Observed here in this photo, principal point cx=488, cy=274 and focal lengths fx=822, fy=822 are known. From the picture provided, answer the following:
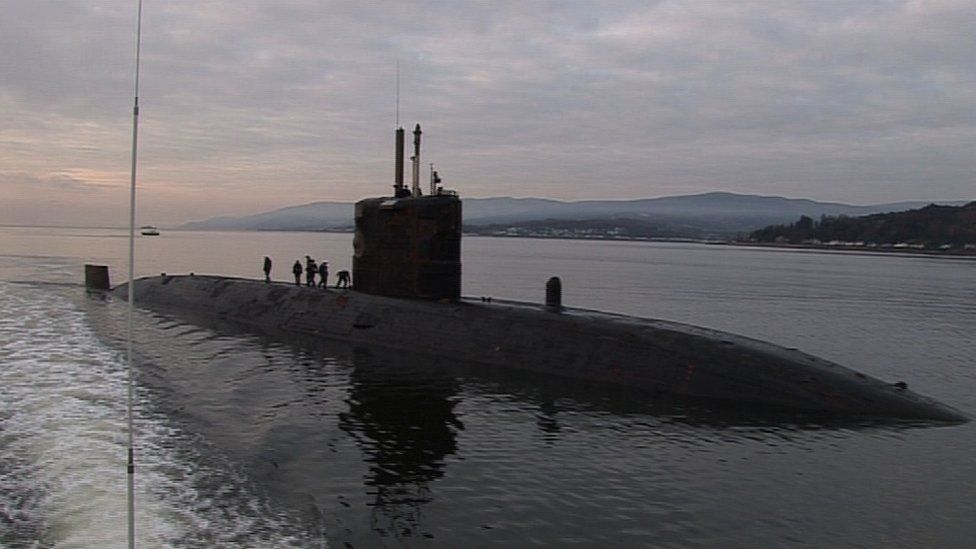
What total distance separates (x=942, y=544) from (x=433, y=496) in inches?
239

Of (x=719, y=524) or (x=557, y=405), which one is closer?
(x=719, y=524)

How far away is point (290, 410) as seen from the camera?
A: 1506 cm

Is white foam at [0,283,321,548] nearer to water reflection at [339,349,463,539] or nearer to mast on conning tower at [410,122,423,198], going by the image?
water reflection at [339,349,463,539]

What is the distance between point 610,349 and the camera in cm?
1761

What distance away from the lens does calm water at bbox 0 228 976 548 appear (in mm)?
9531

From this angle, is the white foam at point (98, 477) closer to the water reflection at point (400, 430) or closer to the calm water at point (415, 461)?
the calm water at point (415, 461)

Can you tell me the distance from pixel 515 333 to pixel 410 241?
385cm

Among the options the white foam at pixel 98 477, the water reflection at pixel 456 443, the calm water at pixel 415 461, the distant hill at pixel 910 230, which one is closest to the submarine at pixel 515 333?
the water reflection at pixel 456 443

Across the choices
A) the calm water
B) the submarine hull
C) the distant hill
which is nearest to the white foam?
Answer: the calm water

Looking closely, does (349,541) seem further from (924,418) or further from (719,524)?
(924,418)

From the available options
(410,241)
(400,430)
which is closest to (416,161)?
(410,241)

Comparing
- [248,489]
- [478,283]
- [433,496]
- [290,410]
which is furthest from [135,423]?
[478,283]

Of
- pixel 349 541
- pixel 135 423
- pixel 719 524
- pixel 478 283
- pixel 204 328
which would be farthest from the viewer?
pixel 478 283

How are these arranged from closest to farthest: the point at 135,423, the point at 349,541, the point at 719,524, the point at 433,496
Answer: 1. the point at 349,541
2. the point at 719,524
3. the point at 433,496
4. the point at 135,423
